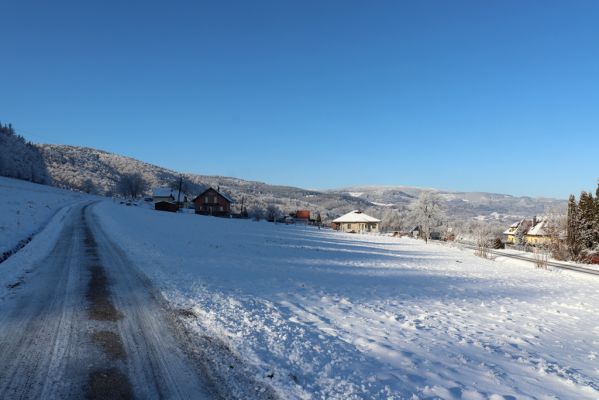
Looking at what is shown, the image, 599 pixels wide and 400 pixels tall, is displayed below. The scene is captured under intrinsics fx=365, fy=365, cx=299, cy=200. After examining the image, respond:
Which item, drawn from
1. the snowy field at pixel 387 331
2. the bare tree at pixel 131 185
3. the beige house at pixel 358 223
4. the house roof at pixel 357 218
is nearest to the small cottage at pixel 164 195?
the bare tree at pixel 131 185

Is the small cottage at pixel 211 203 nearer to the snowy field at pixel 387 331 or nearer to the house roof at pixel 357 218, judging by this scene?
the house roof at pixel 357 218

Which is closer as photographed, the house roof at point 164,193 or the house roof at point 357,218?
the house roof at point 357,218

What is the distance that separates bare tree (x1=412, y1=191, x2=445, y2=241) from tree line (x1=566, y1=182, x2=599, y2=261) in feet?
119

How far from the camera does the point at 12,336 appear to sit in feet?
20.2

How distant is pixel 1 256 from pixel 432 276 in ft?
63.6

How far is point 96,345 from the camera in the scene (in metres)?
5.98

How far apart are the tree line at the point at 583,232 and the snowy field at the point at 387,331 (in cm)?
2576

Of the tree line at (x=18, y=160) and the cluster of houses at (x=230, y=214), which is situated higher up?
the tree line at (x=18, y=160)

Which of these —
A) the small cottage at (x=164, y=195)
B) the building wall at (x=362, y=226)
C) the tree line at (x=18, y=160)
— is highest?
the tree line at (x=18, y=160)

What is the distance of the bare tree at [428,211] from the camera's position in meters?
75.4

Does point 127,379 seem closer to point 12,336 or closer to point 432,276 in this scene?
point 12,336

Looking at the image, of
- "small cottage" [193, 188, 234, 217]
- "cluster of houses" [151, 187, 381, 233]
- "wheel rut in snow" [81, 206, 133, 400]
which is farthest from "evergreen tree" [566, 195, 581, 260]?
"small cottage" [193, 188, 234, 217]

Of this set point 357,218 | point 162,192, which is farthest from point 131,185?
point 357,218

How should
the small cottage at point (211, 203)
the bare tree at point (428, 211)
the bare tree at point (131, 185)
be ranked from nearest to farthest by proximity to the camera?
1. the bare tree at point (428, 211)
2. the small cottage at point (211, 203)
3. the bare tree at point (131, 185)
